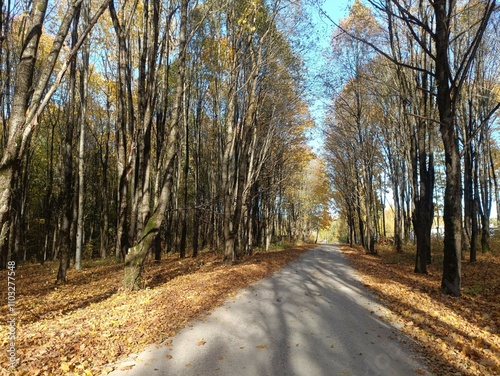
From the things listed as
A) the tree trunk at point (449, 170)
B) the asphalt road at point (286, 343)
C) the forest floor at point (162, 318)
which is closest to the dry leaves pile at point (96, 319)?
the forest floor at point (162, 318)

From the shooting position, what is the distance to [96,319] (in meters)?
5.63

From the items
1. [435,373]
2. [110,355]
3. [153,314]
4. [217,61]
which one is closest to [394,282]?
[435,373]

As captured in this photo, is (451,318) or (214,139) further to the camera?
(214,139)

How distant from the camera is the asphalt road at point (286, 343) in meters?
3.96

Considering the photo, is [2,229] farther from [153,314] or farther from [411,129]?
[411,129]

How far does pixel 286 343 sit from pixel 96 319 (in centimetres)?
335

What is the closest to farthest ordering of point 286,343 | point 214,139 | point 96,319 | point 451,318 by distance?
1. point 286,343
2. point 96,319
3. point 451,318
4. point 214,139

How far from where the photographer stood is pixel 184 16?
934 cm

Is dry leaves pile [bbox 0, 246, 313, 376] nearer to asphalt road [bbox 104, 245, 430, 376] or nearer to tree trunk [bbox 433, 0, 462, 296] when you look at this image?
asphalt road [bbox 104, 245, 430, 376]

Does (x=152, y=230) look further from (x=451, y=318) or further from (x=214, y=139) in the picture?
(x=214, y=139)

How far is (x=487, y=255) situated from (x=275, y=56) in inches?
575

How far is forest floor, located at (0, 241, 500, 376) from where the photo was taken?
13.5 ft

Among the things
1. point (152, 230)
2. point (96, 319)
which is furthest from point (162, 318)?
point (152, 230)

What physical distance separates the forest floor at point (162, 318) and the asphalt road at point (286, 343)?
0.37m
